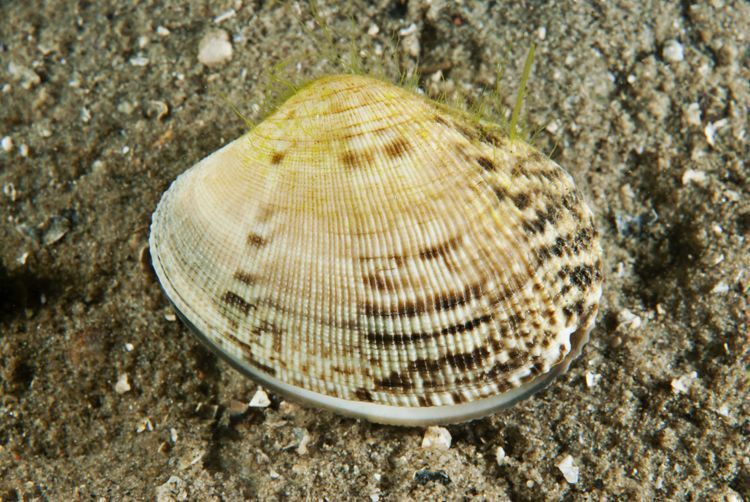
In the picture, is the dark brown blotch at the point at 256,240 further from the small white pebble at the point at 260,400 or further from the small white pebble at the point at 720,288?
the small white pebble at the point at 720,288

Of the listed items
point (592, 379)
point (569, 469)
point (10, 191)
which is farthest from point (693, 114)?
point (10, 191)

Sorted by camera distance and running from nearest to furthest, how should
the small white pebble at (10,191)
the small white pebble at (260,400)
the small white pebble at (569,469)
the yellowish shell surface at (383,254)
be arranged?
the yellowish shell surface at (383,254)
the small white pebble at (569,469)
the small white pebble at (260,400)
the small white pebble at (10,191)

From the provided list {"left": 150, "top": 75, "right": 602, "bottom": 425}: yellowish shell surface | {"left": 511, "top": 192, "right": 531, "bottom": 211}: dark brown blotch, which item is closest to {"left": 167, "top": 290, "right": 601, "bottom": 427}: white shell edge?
{"left": 150, "top": 75, "right": 602, "bottom": 425}: yellowish shell surface

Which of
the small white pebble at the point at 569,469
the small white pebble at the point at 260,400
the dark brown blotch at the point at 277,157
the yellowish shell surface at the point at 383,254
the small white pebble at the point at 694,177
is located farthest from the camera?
the small white pebble at the point at 694,177

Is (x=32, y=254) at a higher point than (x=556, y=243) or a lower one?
lower

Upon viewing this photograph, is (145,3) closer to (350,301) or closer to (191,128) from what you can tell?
(191,128)

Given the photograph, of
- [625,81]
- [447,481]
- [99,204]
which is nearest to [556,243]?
[447,481]

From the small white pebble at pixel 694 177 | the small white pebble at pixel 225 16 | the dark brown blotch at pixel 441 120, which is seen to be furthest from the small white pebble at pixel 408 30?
the small white pebble at pixel 694 177
